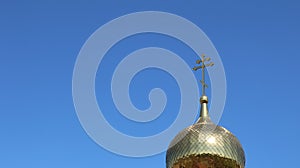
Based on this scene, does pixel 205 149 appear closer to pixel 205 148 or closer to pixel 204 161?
pixel 205 148

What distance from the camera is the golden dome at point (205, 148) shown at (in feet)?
61.7

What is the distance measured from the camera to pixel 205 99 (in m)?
21.4

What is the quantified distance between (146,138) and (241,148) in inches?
325

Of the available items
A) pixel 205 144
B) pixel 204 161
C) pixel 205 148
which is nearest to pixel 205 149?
pixel 205 148

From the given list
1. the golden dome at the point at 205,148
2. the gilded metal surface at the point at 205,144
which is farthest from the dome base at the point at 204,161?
the gilded metal surface at the point at 205,144

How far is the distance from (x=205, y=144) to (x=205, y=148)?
0.15m

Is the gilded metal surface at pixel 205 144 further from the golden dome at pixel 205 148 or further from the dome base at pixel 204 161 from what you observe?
the dome base at pixel 204 161

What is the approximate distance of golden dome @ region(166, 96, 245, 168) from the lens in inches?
741

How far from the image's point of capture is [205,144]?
1898cm

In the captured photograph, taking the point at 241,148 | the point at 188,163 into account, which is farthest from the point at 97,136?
the point at 241,148

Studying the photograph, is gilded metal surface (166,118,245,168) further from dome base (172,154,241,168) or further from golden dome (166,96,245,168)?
dome base (172,154,241,168)

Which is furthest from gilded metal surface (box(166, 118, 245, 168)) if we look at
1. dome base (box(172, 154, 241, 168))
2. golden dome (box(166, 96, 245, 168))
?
dome base (box(172, 154, 241, 168))

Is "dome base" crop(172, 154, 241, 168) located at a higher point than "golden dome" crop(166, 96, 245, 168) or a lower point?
lower

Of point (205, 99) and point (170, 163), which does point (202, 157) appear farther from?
point (205, 99)
